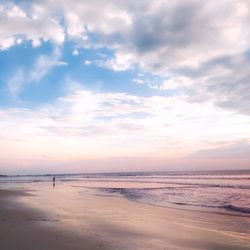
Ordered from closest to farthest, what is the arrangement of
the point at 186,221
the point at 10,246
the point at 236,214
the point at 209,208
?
1. the point at 10,246
2. the point at 186,221
3. the point at 236,214
4. the point at 209,208

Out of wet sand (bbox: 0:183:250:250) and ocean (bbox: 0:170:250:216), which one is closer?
wet sand (bbox: 0:183:250:250)

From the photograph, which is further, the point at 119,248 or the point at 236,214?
the point at 236,214

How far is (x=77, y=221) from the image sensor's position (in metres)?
12.9

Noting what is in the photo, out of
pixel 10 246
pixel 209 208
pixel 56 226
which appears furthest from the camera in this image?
pixel 209 208

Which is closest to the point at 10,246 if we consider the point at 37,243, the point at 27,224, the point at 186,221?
the point at 37,243

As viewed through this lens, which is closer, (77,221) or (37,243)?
(37,243)

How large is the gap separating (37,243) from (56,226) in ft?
9.49

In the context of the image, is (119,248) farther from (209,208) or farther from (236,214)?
(209,208)

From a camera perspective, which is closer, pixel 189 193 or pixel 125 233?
pixel 125 233

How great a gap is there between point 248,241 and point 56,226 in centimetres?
678

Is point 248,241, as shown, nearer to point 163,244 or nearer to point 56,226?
point 163,244

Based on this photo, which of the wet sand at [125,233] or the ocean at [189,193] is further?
the ocean at [189,193]

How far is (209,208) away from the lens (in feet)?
62.3

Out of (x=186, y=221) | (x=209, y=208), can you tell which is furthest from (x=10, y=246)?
(x=209, y=208)
